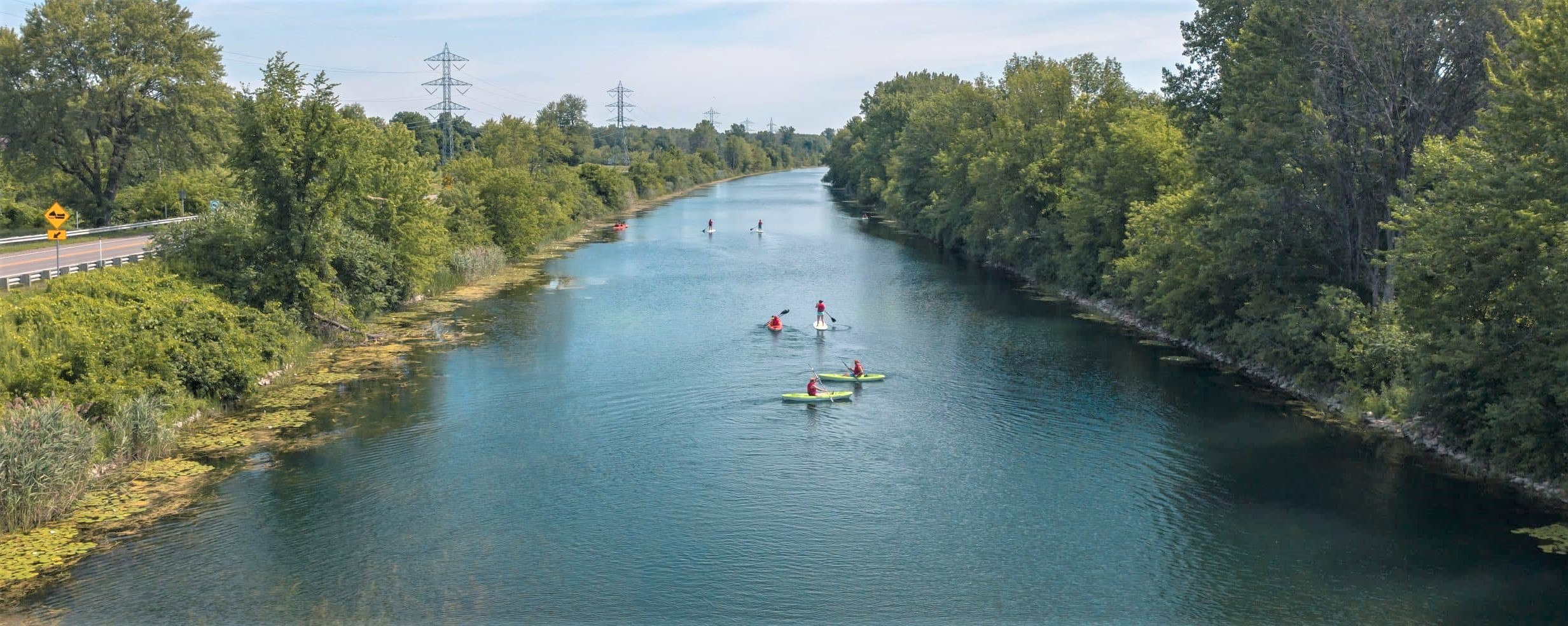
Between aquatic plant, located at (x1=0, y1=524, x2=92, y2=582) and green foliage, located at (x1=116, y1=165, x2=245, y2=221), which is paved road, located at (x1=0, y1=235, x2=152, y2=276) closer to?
green foliage, located at (x1=116, y1=165, x2=245, y2=221)

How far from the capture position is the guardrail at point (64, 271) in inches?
1310

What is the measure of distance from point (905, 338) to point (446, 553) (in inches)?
1019

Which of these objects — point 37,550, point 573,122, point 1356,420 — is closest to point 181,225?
point 37,550

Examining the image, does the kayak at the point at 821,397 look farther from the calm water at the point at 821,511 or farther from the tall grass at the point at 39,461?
the tall grass at the point at 39,461

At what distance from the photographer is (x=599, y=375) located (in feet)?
120

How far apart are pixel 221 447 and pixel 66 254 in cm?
2123

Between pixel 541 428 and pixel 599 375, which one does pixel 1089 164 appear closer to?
pixel 599 375

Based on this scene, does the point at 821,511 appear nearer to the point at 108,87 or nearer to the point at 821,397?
the point at 821,397

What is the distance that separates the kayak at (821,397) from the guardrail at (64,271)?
22.8 meters

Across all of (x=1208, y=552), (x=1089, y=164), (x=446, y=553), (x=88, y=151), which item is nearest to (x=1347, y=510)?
(x=1208, y=552)

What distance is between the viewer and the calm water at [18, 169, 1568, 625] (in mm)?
19766

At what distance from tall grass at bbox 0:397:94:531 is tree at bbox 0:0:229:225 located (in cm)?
3945

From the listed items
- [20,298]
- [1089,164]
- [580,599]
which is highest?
[1089,164]

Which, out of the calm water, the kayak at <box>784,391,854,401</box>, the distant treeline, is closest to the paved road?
the distant treeline
